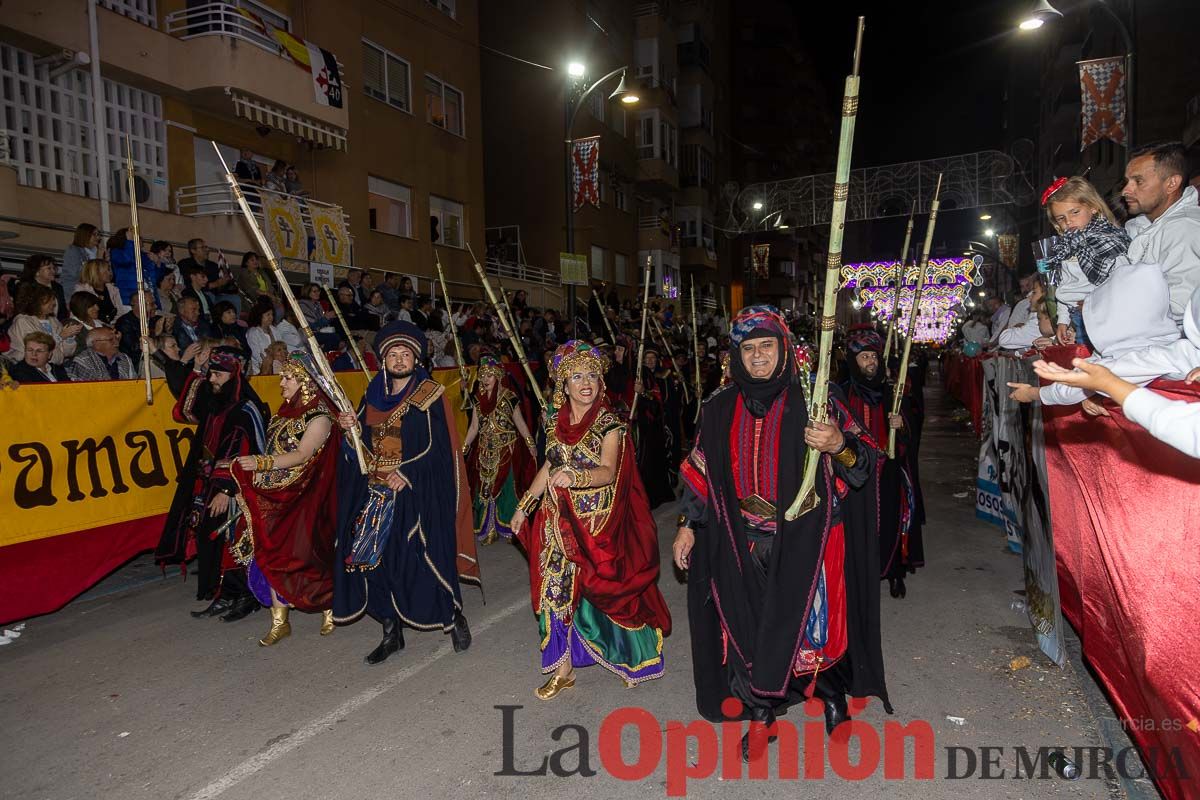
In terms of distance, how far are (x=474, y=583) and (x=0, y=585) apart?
338 cm

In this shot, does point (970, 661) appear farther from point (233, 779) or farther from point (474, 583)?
point (233, 779)

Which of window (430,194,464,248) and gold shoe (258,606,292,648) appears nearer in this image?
gold shoe (258,606,292,648)

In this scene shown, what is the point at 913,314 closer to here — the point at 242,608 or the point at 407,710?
the point at 407,710

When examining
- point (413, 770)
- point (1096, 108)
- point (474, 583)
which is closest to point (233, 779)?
point (413, 770)

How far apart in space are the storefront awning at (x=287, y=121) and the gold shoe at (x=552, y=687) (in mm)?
12915

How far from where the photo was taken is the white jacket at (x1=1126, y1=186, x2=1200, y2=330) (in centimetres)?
346

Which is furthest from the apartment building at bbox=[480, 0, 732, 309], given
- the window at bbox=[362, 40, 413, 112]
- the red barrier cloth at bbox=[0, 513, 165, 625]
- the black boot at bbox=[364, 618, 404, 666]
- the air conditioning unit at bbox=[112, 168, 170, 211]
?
the black boot at bbox=[364, 618, 404, 666]

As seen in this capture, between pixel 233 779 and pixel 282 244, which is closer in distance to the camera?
pixel 233 779

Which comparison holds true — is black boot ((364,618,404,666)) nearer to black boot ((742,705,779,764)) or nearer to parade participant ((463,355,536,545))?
black boot ((742,705,779,764))

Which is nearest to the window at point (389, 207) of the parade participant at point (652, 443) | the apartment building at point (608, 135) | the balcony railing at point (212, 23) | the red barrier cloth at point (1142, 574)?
the balcony railing at point (212, 23)

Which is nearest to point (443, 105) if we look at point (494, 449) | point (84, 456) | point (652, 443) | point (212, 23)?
point (212, 23)

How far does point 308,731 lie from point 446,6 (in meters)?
20.1

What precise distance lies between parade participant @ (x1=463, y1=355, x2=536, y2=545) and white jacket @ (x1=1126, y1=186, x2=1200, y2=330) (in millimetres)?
5399

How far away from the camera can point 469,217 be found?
66.5 feet
